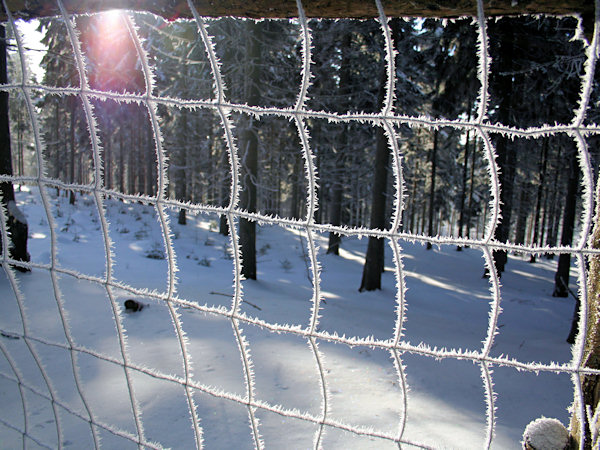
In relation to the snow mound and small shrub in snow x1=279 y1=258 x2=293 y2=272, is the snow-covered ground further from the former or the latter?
small shrub in snow x1=279 y1=258 x2=293 y2=272

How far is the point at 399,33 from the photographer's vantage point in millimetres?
9312

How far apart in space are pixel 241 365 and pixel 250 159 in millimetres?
6214

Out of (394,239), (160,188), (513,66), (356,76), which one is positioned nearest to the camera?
(394,239)

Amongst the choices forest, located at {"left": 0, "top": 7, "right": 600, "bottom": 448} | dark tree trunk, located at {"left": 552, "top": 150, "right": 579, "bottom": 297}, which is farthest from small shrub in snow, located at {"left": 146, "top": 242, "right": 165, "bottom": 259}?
dark tree trunk, located at {"left": 552, "top": 150, "right": 579, "bottom": 297}

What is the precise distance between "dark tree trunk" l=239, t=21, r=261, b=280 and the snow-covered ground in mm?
596

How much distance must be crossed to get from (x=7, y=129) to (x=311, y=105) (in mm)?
6499

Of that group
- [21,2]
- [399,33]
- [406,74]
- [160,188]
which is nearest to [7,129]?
[21,2]

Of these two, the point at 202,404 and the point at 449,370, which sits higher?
the point at 202,404

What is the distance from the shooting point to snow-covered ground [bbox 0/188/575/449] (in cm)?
259

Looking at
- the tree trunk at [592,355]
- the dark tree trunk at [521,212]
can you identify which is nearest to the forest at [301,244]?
the tree trunk at [592,355]

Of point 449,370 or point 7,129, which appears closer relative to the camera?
point 449,370

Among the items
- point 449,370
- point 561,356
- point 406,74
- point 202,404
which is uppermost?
point 406,74

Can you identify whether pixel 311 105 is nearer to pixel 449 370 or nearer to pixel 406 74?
pixel 406 74

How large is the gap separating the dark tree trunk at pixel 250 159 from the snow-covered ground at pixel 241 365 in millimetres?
596
